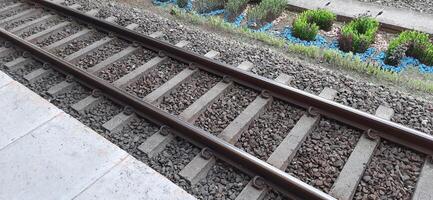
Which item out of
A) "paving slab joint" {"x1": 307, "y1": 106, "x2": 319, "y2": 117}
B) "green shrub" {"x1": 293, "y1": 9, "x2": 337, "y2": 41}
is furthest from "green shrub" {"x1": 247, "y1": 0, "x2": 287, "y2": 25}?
"paving slab joint" {"x1": 307, "y1": 106, "x2": 319, "y2": 117}

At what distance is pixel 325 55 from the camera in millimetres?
6031

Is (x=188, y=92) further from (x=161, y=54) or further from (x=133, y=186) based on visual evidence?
(x=133, y=186)

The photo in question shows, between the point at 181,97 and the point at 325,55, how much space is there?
2357mm

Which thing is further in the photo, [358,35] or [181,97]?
[358,35]

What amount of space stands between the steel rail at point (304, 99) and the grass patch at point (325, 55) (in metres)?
1.47

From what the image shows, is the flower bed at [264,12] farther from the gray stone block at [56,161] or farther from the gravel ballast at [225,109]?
the gray stone block at [56,161]

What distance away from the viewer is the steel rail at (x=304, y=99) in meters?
4.09

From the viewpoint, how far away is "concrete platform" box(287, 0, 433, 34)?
6.91 m

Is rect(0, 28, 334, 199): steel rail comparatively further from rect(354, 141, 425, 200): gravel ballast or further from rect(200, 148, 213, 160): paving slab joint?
rect(354, 141, 425, 200): gravel ballast

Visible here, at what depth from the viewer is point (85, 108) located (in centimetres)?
506

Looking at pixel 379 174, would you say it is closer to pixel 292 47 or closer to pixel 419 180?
pixel 419 180

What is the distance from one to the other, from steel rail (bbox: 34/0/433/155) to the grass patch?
1472mm

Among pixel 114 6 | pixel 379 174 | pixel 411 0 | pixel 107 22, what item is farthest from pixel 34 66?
pixel 411 0

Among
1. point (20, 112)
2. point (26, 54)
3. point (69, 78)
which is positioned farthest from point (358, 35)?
point (26, 54)
